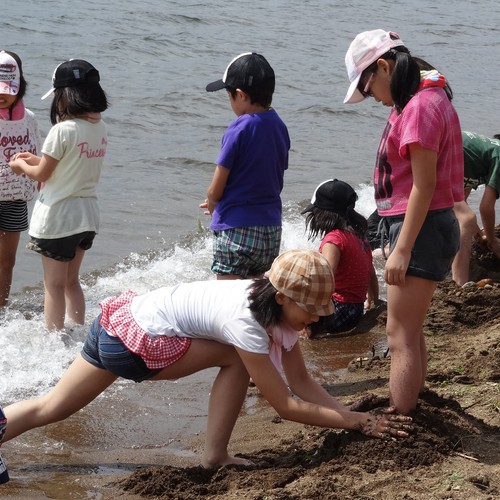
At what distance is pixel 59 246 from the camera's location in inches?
228

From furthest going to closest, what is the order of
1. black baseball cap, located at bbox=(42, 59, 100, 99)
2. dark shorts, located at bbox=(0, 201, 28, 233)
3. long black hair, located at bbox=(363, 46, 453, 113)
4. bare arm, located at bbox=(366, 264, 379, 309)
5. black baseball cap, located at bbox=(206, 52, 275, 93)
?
1. bare arm, located at bbox=(366, 264, 379, 309)
2. dark shorts, located at bbox=(0, 201, 28, 233)
3. black baseball cap, located at bbox=(42, 59, 100, 99)
4. black baseball cap, located at bbox=(206, 52, 275, 93)
5. long black hair, located at bbox=(363, 46, 453, 113)

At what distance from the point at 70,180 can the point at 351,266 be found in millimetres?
1987

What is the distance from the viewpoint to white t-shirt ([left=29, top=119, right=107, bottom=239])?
5.59 m

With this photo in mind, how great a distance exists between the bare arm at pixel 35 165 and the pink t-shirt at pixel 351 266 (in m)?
1.87

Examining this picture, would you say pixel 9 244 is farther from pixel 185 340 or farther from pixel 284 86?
pixel 284 86

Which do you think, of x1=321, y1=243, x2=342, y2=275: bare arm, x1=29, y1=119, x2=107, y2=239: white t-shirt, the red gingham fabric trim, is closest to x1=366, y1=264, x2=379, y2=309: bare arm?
x1=321, y1=243, x2=342, y2=275: bare arm

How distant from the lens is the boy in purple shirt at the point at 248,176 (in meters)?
5.24

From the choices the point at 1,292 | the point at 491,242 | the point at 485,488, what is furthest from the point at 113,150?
the point at 485,488

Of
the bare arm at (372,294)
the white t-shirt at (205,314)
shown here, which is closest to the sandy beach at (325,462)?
the white t-shirt at (205,314)

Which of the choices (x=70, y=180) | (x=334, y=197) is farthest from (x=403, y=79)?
(x=70, y=180)

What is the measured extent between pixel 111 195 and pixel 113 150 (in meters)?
1.65

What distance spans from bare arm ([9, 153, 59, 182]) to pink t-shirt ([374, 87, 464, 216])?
7.68ft

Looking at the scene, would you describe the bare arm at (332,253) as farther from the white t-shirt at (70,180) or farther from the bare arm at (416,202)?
the bare arm at (416,202)

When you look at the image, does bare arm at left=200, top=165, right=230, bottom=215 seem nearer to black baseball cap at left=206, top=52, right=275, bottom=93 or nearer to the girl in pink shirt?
black baseball cap at left=206, top=52, right=275, bottom=93
